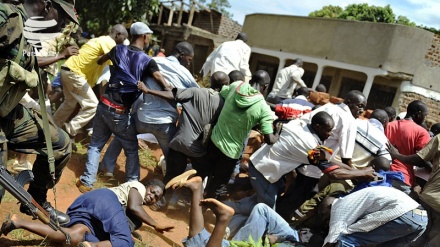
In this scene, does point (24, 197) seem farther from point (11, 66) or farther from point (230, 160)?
point (230, 160)

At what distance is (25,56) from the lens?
2.85 metres

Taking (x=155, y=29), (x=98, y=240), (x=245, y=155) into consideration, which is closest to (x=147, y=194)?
(x=98, y=240)

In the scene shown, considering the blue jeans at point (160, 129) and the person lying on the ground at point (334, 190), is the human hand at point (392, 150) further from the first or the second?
the blue jeans at point (160, 129)

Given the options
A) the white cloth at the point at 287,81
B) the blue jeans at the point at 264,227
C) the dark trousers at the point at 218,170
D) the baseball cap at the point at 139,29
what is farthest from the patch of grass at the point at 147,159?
the white cloth at the point at 287,81

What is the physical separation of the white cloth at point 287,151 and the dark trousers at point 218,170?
12.3 inches

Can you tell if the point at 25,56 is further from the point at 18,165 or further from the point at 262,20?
the point at 262,20

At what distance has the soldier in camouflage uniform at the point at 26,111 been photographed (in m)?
2.63

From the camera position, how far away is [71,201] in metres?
4.49

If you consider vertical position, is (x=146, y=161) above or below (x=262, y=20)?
below

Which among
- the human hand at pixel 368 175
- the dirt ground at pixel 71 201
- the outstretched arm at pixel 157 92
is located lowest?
the dirt ground at pixel 71 201

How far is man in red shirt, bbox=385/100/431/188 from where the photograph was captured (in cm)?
527

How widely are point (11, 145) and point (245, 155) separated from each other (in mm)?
3795

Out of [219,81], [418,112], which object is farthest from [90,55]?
[418,112]

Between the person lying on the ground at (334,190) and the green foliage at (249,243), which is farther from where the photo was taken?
the person lying on the ground at (334,190)
